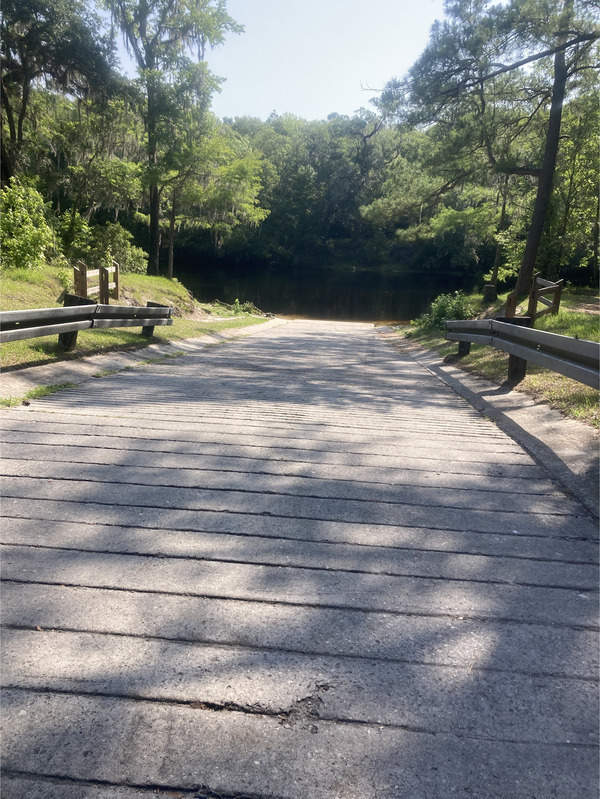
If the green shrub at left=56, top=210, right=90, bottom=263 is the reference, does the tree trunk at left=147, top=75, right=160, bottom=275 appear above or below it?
above

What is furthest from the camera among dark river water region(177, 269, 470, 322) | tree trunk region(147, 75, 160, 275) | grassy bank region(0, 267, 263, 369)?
dark river water region(177, 269, 470, 322)

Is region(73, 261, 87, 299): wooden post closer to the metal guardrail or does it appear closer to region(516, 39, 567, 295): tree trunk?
the metal guardrail

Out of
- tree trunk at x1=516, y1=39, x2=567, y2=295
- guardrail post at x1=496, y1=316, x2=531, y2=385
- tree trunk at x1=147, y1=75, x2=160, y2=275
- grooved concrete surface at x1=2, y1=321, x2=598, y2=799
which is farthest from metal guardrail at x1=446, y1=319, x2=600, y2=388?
tree trunk at x1=147, y1=75, x2=160, y2=275

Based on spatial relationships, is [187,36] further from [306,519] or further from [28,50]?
[306,519]

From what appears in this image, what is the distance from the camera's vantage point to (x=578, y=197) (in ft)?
75.3

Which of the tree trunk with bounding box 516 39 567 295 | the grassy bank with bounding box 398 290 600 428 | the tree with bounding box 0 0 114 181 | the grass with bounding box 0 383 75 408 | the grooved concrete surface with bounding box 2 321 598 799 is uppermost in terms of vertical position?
the tree with bounding box 0 0 114 181

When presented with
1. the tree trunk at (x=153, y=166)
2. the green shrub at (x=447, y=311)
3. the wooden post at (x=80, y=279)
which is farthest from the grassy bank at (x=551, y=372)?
the tree trunk at (x=153, y=166)

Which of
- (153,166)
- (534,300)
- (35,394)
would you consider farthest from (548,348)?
(153,166)

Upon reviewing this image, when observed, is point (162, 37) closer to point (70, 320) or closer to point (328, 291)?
point (70, 320)

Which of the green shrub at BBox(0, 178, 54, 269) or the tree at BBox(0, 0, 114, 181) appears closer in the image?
the green shrub at BBox(0, 178, 54, 269)

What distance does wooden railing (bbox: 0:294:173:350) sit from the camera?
20.2 ft

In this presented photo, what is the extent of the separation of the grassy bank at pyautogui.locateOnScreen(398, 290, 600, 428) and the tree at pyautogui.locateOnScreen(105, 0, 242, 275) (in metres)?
14.3

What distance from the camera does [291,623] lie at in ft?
6.27

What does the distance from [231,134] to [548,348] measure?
86.5 ft
